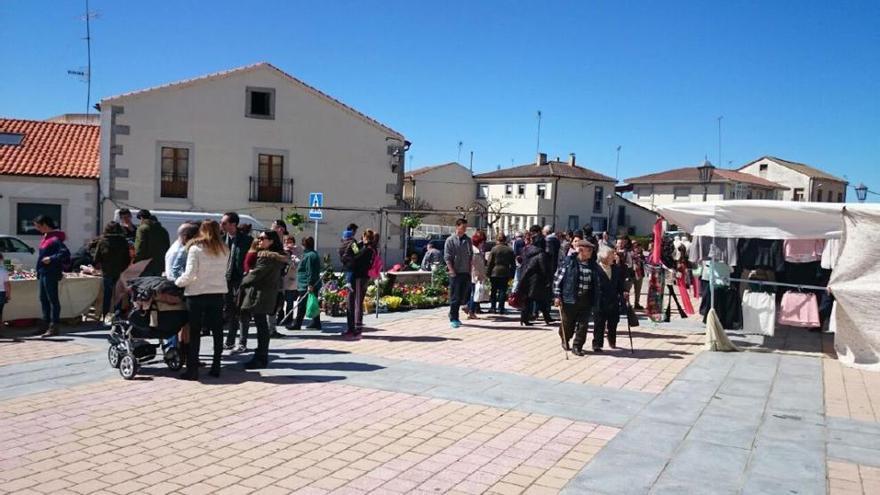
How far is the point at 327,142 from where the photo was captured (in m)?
30.8

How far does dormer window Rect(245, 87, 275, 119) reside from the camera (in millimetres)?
29453

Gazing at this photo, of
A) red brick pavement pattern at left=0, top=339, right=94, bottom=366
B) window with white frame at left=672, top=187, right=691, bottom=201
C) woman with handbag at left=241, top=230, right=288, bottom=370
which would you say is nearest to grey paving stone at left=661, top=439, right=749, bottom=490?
woman with handbag at left=241, top=230, right=288, bottom=370

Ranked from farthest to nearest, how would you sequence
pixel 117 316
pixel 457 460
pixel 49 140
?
pixel 49 140 → pixel 117 316 → pixel 457 460

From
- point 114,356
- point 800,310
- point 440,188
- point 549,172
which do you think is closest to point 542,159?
point 549,172

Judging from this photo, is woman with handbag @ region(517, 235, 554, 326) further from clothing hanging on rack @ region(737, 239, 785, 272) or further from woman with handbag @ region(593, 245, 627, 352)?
clothing hanging on rack @ region(737, 239, 785, 272)

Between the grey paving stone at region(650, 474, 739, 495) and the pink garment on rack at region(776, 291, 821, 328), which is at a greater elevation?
the pink garment on rack at region(776, 291, 821, 328)

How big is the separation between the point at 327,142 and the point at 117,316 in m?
23.4

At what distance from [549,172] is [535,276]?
132 ft

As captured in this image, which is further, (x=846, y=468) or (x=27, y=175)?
(x=27, y=175)

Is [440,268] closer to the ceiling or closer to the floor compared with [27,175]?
closer to the floor

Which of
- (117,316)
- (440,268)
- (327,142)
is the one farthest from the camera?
(327,142)

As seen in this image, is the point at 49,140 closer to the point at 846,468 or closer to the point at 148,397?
the point at 148,397

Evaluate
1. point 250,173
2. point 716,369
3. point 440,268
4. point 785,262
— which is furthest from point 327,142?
point 716,369

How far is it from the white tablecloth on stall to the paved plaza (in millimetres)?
947
